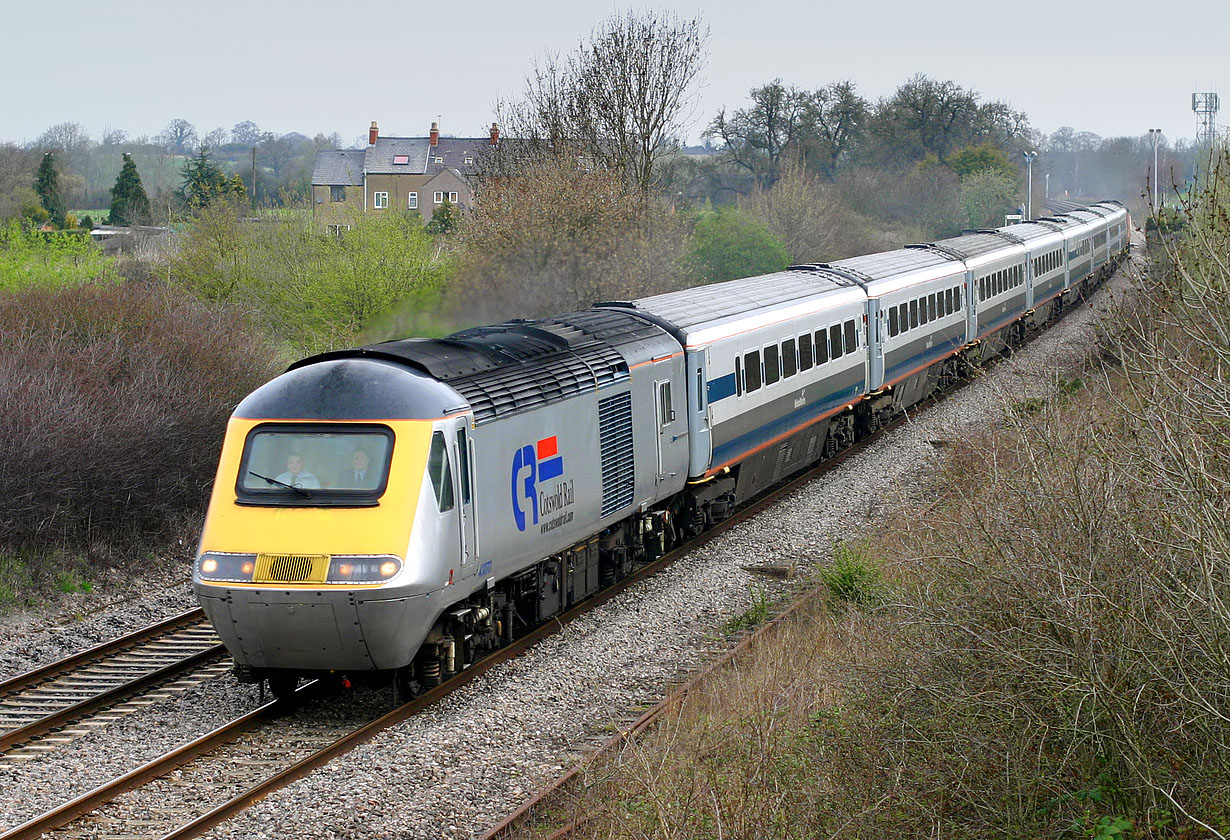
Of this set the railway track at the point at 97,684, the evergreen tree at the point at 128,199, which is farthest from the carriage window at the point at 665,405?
the evergreen tree at the point at 128,199

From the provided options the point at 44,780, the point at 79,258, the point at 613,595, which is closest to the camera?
the point at 44,780

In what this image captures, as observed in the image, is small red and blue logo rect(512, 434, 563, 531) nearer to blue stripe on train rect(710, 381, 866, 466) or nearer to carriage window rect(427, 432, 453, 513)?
carriage window rect(427, 432, 453, 513)

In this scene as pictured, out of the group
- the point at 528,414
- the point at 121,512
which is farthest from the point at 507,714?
the point at 121,512

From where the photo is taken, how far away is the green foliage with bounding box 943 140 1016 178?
80.9m

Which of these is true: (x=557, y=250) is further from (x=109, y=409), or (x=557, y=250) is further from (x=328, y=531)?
(x=328, y=531)

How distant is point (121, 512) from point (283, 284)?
598 inches

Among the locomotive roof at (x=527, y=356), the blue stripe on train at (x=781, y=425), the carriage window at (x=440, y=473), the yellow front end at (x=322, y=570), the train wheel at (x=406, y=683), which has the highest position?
the locomotive roof at (x=527, y=356)

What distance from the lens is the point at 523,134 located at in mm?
43750

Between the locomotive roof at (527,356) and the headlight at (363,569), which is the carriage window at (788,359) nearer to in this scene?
the locomotive roof at (527,356)

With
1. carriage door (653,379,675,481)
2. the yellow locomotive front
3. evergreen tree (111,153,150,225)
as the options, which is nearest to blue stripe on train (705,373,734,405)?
carriage door (653,379,675,481)

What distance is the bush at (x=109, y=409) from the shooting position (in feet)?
51.6

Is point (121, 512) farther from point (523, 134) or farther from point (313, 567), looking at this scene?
point (523, 134)

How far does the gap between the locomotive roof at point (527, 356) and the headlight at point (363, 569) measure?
1.68 meters

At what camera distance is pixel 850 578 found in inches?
535
